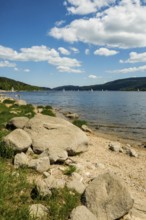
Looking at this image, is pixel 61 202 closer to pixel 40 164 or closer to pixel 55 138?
pixel 40 164

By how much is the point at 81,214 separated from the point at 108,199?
1.27 metres

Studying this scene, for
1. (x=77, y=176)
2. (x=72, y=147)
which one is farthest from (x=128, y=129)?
(x=77, y=176)

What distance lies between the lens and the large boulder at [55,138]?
46.5 ft

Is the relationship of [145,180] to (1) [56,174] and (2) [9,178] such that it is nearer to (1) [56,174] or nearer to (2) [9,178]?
(1) [56,174]

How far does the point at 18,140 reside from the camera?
1307cm

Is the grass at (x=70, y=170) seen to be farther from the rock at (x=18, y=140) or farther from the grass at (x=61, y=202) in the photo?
the rock at (x=18, y=140)

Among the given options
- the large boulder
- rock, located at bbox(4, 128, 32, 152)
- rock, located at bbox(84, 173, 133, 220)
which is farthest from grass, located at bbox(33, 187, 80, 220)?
rock, located at bbox(4, 128, 32, 152)

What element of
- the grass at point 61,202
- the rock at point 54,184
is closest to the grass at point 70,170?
the rock at point 54,184

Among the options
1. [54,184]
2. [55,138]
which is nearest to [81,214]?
[54,184]

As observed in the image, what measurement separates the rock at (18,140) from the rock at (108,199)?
4859 mm

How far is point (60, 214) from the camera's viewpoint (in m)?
8.07

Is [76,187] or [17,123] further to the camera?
[17,123]

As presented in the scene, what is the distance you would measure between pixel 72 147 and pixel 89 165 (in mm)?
1827

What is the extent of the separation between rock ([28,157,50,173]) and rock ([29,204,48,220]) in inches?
130
